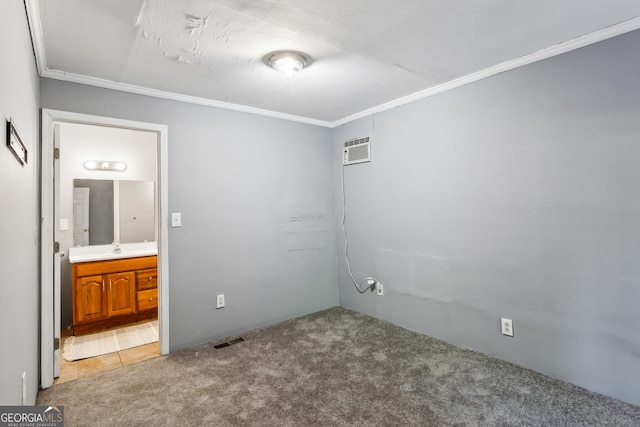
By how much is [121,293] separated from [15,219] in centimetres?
242

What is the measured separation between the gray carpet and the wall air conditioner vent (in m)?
1.88

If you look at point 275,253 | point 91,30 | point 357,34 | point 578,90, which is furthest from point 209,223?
point 578,90

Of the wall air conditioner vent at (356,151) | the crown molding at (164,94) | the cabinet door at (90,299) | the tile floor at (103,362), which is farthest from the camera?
the wall air conditioner vent at (356,151)

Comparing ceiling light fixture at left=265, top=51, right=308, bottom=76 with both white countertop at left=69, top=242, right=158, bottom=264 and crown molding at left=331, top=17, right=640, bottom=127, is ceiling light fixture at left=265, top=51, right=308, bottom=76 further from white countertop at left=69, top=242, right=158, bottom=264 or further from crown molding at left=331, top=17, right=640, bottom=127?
white countertop at left=69, top=242, right=158, bottom=264

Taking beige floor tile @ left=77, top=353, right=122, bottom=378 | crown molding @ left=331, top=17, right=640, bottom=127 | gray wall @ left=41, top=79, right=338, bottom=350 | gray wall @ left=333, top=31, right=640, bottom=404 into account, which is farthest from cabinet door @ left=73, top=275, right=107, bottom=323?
crown molding @ left=331, top=17, right=640, bottom=127

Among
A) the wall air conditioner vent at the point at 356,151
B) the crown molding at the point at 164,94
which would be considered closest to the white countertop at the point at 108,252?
the crown molding at the point at 164,94

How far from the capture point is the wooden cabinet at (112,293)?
10.7 feet

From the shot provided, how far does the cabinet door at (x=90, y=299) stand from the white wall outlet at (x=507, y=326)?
3734mm

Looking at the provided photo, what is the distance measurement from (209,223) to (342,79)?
1723 mm

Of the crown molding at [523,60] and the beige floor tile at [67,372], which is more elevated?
the crown molding at [523,60]

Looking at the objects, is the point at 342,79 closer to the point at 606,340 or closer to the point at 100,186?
the point at 606,340

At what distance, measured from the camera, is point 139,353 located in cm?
284

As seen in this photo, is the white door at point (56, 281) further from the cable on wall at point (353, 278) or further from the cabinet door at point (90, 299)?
the cable on wall at point (353, 278)

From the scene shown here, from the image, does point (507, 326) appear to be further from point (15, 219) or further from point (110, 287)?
point (110, 287)
